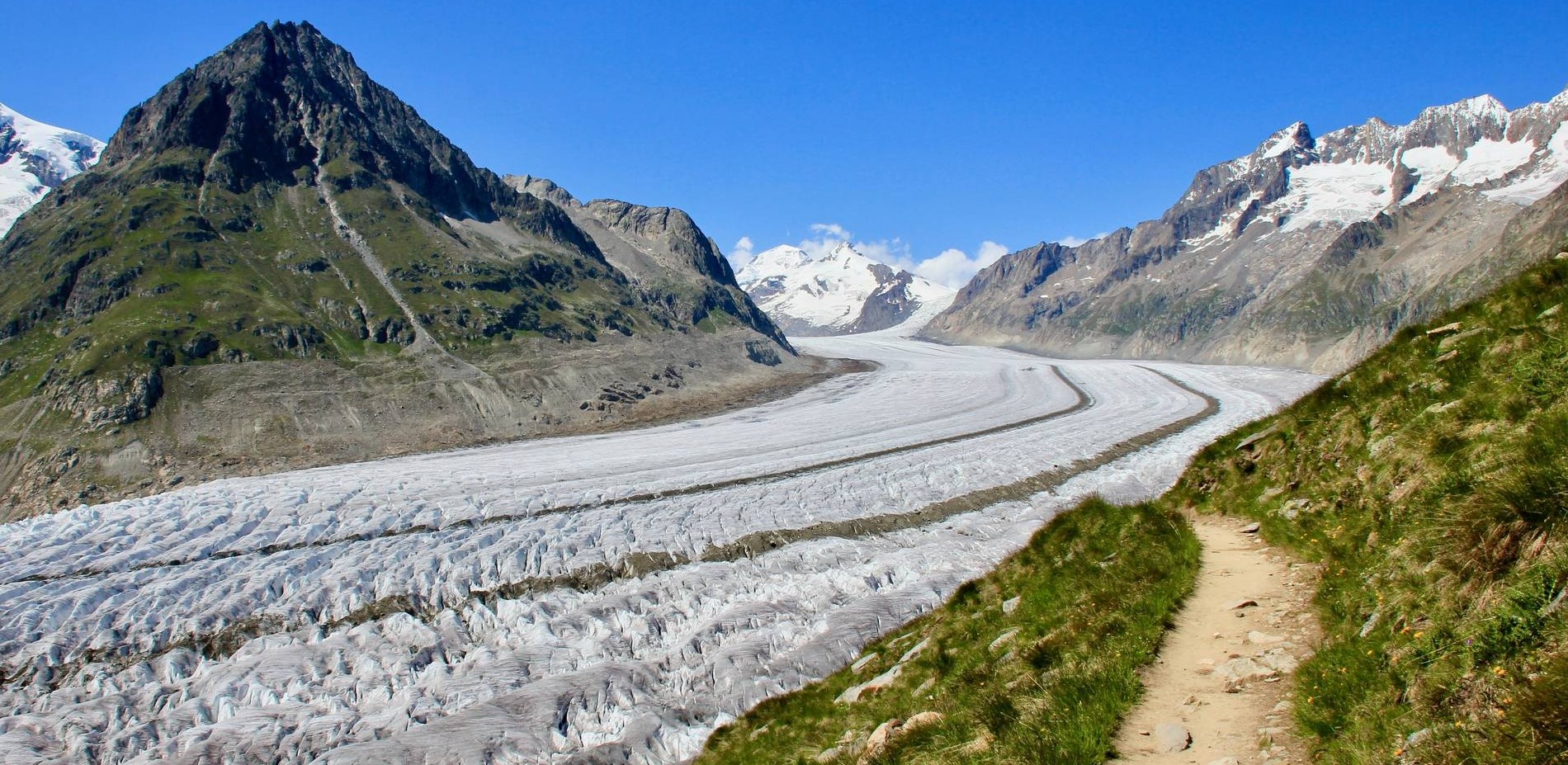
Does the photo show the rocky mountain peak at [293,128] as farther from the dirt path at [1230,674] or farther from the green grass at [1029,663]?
the dirt path at [1230,674]

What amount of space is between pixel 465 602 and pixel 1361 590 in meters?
22.3

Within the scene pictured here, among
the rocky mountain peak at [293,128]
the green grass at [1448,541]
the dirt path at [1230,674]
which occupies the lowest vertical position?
the dirt path at [1230,674]

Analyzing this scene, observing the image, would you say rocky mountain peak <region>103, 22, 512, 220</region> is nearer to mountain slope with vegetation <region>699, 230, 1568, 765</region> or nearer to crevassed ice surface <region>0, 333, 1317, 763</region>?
crevassed ice surface <region>0, 333, 1317, 763</region>

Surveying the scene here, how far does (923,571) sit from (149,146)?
481ft

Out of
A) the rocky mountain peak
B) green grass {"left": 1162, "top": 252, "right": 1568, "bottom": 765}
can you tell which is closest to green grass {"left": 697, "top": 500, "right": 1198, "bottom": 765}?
green grass {"left": 1162, "top": 252, "right": 1568, "bottom": 765}

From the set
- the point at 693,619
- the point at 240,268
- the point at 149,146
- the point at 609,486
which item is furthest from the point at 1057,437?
the point at 149,146

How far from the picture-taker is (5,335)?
7744cm

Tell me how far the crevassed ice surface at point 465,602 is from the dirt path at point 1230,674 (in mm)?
11763

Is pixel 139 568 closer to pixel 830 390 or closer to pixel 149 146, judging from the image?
pixel 830 390

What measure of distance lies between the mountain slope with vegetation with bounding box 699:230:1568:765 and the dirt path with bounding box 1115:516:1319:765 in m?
0.23

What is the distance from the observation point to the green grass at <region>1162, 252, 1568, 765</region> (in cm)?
486

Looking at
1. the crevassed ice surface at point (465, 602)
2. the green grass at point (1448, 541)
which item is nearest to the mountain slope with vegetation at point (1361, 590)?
the green grass at point (1448, 541)

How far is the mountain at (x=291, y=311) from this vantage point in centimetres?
6588

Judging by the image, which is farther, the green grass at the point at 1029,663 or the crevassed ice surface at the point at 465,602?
the crevassed ice surface at the point at 465,602
